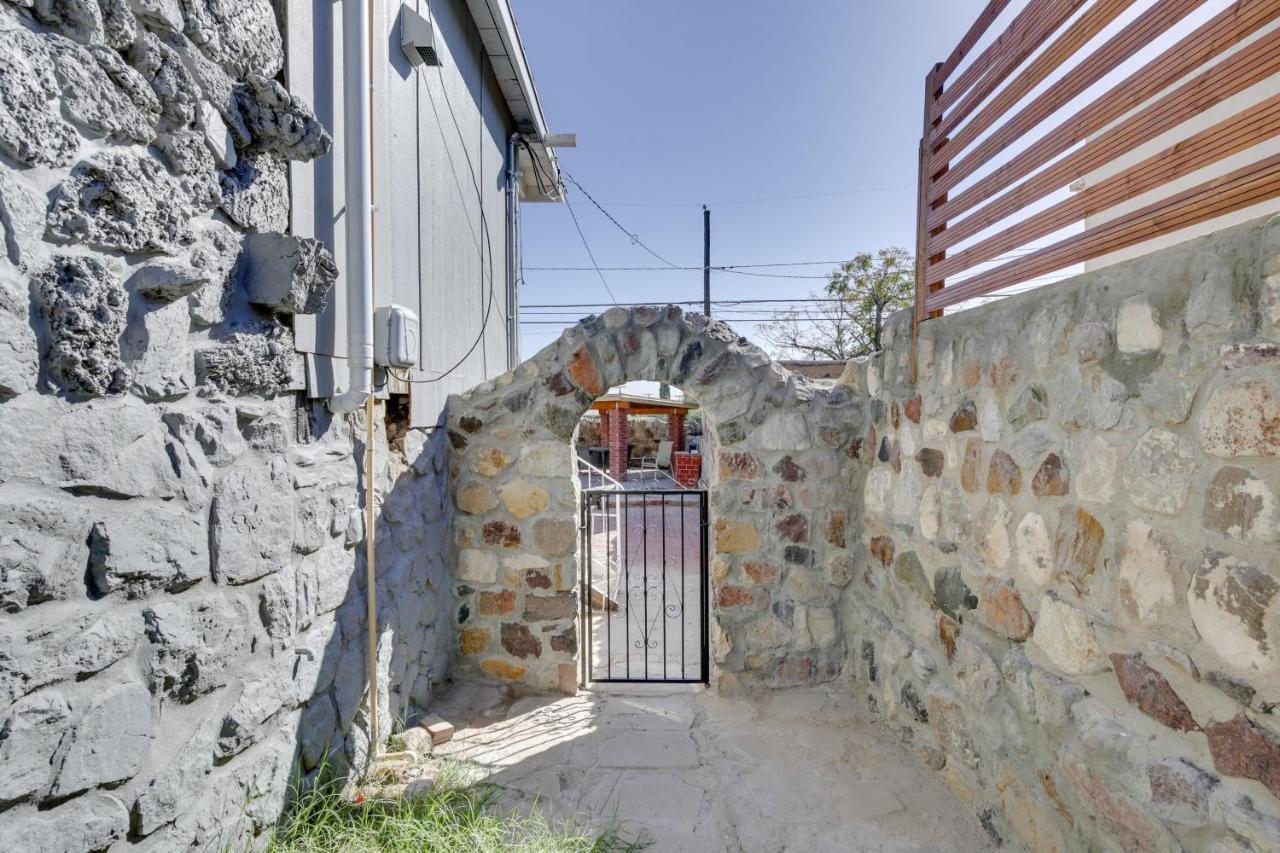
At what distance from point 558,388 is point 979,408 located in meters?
1.85

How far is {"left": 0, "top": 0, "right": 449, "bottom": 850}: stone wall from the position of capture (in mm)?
1107

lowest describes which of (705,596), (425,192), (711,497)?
(705,596)

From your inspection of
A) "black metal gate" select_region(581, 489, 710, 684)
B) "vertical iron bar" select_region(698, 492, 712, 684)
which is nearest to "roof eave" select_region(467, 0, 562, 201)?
"black metal gate" select_region(581, 489, 710, 684)

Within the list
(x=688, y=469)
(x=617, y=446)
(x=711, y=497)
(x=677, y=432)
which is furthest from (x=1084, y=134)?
(x=677, y=432)

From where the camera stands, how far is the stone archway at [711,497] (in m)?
3.08

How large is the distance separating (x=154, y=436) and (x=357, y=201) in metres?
1.11

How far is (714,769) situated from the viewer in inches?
100

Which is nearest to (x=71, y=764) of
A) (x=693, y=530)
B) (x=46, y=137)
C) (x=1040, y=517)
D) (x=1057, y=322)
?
(x=46, y=137)

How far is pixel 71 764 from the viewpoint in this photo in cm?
119

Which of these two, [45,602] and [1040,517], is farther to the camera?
[1040,517]

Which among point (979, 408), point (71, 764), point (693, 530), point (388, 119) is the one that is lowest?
point (693, 530)

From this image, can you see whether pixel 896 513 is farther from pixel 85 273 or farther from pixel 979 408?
pixel 85 273

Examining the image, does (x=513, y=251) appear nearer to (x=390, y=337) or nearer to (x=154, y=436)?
(x=390, y=337)

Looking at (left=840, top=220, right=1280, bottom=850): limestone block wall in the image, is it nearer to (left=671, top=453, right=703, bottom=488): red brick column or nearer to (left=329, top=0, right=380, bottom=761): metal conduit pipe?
(left=329, top=0, right=380, bottom=761): metal conduit pipe
